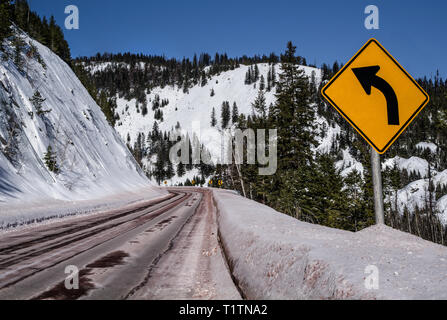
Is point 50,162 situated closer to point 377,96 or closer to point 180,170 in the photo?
point 377,96

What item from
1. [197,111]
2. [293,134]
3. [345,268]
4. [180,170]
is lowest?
[180,170]

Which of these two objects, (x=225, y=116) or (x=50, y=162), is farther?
(x=225, y=116)

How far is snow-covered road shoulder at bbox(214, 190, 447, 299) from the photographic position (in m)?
2.16

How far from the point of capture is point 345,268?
251 centimetres

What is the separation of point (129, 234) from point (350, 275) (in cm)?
656

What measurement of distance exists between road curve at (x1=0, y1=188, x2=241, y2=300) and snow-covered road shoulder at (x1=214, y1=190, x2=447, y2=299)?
18.8 inches

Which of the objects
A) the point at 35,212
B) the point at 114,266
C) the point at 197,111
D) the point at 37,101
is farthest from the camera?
the point at 197,111

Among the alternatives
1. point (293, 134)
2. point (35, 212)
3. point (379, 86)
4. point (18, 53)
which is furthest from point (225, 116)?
point (379, 86)

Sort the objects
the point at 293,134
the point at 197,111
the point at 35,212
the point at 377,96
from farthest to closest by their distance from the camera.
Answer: the point at 197,111, the point at 293,134, the point at 35,212, the point at 377,96

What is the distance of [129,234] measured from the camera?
25.2 feet

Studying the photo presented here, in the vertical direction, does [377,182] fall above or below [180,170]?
above

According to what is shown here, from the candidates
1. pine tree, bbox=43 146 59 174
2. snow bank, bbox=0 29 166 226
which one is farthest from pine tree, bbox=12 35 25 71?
pine tree, bbox=43 146 59 174

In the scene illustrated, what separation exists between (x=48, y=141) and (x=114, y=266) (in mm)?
Answer: 19925
